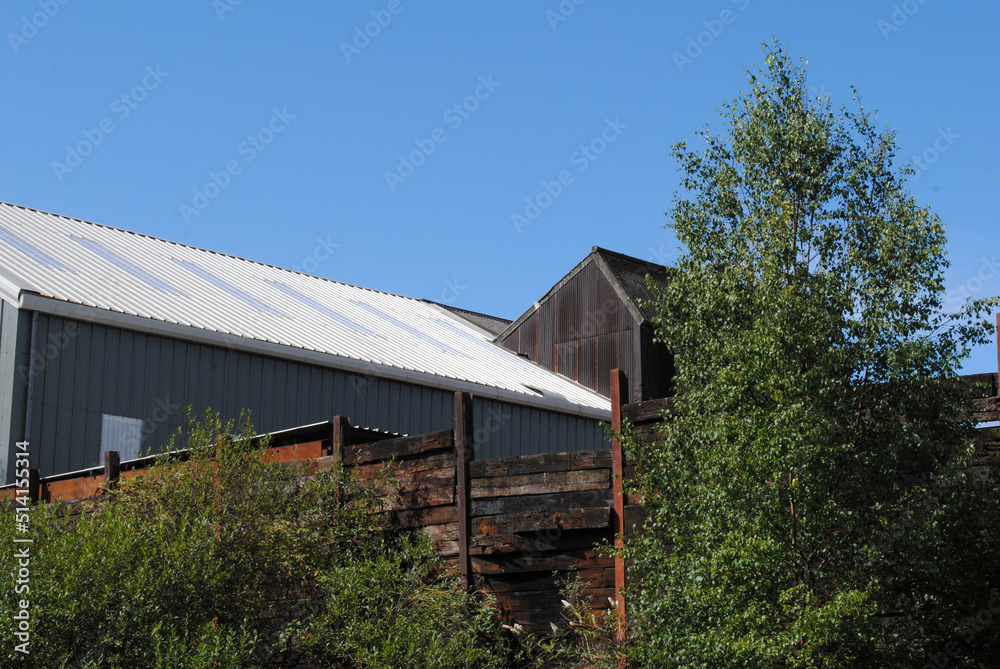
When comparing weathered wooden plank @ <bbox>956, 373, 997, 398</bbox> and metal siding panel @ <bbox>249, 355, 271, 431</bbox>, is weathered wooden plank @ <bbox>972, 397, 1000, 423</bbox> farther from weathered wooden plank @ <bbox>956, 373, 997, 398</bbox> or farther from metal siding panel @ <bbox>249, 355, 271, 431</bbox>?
metal siding panel @ <bbox>249, 355, 271, 431</bbox>

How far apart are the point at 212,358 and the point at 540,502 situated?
400 inches

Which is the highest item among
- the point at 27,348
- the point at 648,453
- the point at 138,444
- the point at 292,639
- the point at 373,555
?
the point at 27,348

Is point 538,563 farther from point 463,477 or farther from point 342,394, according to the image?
point 342,394

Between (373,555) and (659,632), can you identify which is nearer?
(659,632)

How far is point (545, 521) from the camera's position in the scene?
9000mm

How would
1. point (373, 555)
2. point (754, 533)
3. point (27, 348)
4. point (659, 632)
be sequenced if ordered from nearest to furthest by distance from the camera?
point (754, 533) < point (659, 632) < point (373, 555) < point (27, 348)

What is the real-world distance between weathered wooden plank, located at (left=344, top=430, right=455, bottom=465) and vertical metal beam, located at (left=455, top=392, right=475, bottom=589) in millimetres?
152

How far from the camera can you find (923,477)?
6996mm

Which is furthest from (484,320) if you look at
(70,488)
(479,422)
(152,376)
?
(70,488)

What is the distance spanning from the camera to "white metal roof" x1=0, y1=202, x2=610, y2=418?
17.0m

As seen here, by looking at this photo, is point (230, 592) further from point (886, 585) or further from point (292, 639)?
point (886, 585)

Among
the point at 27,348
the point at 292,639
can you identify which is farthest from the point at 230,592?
the point at 27,348

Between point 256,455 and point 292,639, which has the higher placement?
point 256,455

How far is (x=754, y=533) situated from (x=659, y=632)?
1073mm
